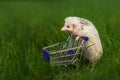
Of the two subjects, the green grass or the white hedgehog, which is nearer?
the green grass

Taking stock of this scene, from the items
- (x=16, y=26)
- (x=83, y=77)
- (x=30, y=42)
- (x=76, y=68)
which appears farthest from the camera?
(x=16, y=26)

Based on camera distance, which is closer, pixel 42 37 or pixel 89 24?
pixel 89 24

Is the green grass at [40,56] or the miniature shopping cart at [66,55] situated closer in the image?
the green grass at [40,56]

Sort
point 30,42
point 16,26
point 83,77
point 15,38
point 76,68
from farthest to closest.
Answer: point 16,26 < point 15,38 < point 30,42 < point 76,68 < point 83,77

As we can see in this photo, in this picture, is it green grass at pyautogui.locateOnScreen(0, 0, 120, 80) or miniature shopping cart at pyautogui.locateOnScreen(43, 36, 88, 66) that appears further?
miniature shopping cart at pyautogui.locateOnScreen(43, 36, 88, 66)

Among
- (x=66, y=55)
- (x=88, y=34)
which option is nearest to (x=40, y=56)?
(x=66, y=55)

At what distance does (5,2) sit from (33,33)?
656 cm

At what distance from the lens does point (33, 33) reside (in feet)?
20.4

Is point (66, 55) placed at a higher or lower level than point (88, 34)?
lower

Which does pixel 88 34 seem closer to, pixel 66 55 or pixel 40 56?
pixel 66 55

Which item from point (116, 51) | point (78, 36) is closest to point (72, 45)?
point (78, 36)

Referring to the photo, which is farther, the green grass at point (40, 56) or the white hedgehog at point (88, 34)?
the white hedgehog at point (88, 34)

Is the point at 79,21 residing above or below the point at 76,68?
above

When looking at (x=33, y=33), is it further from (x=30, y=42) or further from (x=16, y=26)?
(x=16, y=26)
